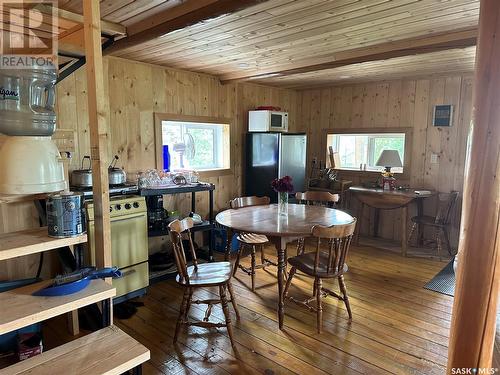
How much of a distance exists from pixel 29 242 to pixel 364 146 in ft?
15.3

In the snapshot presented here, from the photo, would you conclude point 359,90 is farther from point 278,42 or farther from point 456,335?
point 456,335

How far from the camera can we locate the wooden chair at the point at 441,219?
A: 155 inches

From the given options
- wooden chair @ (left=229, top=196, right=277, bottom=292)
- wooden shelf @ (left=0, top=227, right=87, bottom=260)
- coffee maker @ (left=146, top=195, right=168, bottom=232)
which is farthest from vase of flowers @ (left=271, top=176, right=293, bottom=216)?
wooden shelf @ (left=0, top=227, right=87, bottom=260)

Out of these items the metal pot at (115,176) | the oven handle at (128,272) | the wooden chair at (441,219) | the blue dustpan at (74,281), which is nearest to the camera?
the blue dustpan at (74,281)

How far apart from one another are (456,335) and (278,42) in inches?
96.3

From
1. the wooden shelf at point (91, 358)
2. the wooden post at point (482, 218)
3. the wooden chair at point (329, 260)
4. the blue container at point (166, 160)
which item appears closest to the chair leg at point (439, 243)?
the wooden chair at point (329, 260)

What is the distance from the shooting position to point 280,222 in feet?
8.68

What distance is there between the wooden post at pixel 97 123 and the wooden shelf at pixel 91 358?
1.03ft

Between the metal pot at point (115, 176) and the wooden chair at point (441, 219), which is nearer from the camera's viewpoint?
the metal pot at point (115, 176)

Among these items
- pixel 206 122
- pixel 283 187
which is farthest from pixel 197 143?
pixel 283 187

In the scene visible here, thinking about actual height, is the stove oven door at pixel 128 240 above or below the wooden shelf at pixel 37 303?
below

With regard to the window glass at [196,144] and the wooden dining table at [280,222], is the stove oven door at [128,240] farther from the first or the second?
the window glass at [196,144]

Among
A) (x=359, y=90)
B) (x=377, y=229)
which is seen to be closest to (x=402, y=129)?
(x=359, y=90)

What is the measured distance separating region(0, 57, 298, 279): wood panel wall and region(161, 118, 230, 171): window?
15cm
